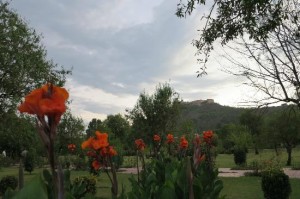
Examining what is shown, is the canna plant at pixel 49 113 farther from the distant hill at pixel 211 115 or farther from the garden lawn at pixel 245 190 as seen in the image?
the distant hill at pixel 211 115

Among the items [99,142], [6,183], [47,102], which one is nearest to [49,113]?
[47,102]

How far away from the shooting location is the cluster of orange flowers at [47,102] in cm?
100

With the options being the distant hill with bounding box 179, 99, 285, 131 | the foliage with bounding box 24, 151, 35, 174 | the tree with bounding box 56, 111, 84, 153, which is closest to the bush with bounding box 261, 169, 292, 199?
the foliage with bounding box 24, 151, 35, 174

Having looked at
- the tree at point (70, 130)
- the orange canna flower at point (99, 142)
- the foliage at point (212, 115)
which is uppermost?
the foliage at point (212, 115)

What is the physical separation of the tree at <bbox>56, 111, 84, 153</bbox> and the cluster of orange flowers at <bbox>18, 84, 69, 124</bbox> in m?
40.5

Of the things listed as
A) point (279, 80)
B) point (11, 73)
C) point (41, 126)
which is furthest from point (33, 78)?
point (41, 126)

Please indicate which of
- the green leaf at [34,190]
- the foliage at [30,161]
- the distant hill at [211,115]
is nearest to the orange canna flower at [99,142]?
the green leaf at [34,190]

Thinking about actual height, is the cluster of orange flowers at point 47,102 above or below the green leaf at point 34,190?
above

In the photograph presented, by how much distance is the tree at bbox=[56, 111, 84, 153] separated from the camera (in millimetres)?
41406

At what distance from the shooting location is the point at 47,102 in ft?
3.33

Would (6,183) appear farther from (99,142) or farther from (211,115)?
(211,115)

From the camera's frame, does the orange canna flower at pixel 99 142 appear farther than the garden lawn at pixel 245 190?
No

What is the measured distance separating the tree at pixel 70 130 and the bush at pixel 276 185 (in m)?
29.6

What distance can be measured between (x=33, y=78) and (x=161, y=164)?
14.0 meters
